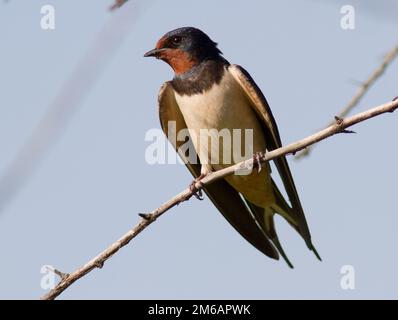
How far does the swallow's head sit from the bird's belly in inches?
14.8

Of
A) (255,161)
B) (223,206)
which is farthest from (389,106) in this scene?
(223,206)

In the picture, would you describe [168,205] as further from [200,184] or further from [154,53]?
[154,53]

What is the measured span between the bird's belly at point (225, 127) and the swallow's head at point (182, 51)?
38cm

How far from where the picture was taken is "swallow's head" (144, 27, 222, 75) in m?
6.15

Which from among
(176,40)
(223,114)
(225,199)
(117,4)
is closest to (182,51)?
(176,40)

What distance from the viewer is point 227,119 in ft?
18.8

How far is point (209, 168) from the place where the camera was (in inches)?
234

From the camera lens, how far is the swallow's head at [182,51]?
615cm

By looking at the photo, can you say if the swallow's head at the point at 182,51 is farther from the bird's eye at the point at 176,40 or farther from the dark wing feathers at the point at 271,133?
the dark wing feathers at the point at 271,133

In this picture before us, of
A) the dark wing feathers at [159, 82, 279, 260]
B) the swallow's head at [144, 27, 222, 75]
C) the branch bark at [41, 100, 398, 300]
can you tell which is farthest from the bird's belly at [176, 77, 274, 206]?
the branch bark at [41, 100, 398, 300]

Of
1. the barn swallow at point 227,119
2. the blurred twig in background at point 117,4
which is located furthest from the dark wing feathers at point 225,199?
the blurred twig in background at point 117,4

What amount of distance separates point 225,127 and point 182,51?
84 centimetres

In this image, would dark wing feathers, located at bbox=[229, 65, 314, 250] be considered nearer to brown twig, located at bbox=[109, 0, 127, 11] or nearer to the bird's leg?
the bird's leg
